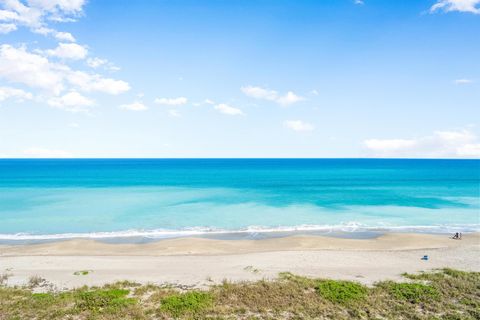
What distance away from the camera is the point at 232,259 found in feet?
65.6

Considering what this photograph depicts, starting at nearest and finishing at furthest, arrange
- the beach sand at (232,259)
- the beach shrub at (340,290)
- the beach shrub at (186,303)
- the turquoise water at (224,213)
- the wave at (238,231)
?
the beach shrub at (186,303)
the beach shrub at (340,290)
the beach sand at (232,259)
the wave at (238,231)
the turquoise water at (224,213)

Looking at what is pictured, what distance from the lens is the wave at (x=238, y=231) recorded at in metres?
28.0

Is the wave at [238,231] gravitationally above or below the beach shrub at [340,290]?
below

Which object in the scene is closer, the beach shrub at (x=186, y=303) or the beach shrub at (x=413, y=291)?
the beach shrub at (x=186, y=303)

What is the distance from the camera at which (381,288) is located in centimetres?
1445

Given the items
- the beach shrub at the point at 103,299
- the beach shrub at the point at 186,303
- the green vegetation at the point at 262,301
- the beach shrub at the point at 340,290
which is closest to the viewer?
the green vegetation at the point at 262,301

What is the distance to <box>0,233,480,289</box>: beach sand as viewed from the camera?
16562 mm

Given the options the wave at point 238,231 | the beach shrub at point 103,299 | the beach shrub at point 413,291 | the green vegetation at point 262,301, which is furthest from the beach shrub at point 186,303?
the wave at point 238,231

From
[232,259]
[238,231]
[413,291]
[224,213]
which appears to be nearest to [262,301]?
[413,291]

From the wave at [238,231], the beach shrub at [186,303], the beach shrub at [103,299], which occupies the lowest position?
the wave at [238,231]

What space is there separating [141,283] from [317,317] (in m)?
8.38

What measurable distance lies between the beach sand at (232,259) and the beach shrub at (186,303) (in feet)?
5.24

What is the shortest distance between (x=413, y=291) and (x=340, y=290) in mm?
3157

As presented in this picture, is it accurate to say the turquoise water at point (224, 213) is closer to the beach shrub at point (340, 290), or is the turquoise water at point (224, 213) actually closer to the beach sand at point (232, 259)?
the beach sand at point (232, 259)
